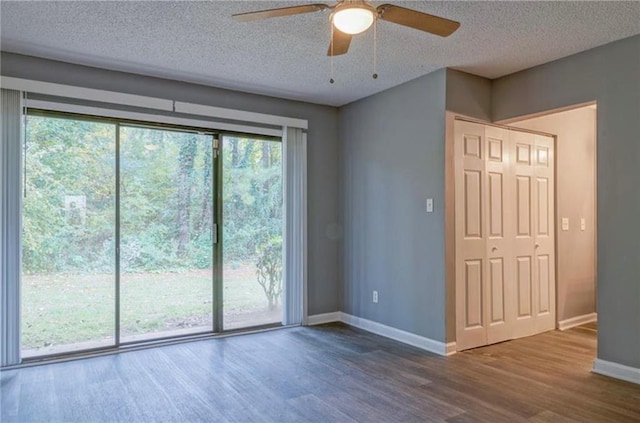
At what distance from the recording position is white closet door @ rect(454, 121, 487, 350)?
13.0 feet

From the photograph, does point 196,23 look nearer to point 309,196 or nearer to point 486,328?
point 309,196

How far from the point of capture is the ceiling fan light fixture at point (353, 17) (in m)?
2.07

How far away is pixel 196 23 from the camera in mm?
2990

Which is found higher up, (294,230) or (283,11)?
(283,11)

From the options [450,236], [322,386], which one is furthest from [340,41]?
[322,386]

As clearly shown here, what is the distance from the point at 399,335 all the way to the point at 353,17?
10.4 ft

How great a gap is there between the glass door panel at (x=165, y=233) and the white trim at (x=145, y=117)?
0.13 meters

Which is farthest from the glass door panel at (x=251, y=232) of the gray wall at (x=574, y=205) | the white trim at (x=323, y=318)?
the gray wall at (x=574, y=205)

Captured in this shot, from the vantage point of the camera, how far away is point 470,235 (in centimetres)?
403

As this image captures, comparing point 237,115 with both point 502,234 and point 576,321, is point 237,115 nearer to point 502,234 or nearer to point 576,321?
point 502,234

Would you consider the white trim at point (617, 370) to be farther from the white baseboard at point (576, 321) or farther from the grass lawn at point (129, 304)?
the grass lawn at point (129, 304)

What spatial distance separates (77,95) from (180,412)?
2.74m

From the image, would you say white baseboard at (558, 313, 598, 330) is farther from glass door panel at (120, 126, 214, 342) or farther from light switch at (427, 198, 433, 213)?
glass door panel at (120, 126, 214, 342)

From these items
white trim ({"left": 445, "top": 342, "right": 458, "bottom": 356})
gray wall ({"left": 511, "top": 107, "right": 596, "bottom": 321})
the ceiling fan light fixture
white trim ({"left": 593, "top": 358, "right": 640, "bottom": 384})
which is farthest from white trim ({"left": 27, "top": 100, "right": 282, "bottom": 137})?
Answer: white trim ({"left": 593, "top": 358, "right": 640, "bottom": 384})
